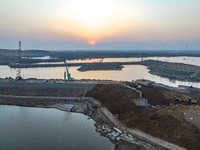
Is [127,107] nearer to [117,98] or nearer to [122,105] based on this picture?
[122,105]

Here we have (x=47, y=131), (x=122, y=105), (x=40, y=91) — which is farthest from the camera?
(x=40, y=91)

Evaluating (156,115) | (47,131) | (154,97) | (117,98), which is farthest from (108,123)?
(154,97)

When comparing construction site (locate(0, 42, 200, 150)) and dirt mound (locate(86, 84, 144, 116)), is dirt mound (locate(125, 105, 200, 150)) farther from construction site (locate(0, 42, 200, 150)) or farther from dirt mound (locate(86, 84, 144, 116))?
dirt mound (locate(86, 84, 144, 116))

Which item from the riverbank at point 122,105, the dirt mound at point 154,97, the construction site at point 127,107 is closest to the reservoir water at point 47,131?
the construction site at point 127,107

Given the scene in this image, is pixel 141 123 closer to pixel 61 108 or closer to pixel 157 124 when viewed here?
pixel 157 124

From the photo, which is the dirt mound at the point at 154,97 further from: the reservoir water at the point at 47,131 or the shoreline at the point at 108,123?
the reservoir water at the point at 47,131

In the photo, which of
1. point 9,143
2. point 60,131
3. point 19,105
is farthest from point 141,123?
point 19,105
